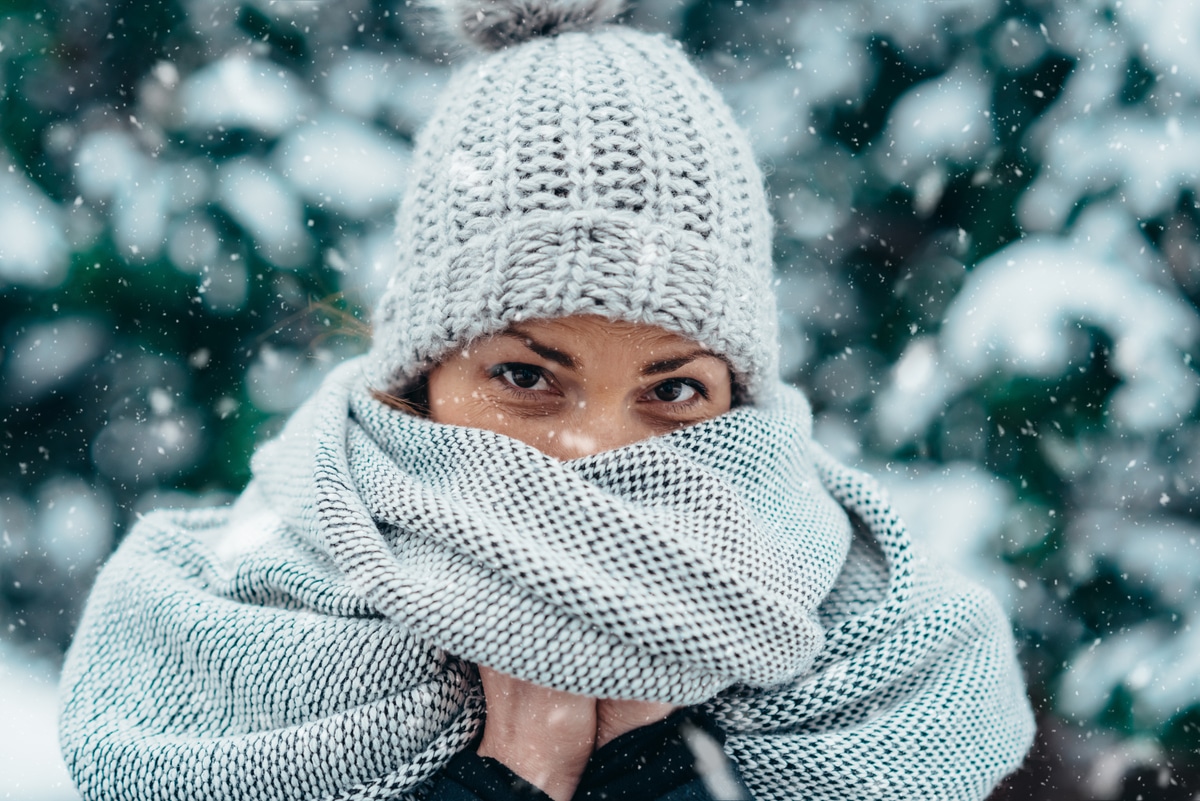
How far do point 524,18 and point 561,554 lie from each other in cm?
86

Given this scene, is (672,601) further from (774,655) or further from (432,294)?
(432,294)

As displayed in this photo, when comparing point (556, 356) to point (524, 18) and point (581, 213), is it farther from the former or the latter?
point (524, 18)

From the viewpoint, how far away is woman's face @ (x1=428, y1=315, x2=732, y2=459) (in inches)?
42.2

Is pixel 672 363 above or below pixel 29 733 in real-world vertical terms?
above

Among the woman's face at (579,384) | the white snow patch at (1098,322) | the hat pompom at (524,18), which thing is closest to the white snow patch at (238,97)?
the hat pompom at (524,18)

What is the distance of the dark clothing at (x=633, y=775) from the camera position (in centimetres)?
105

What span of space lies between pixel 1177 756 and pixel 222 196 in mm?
2755

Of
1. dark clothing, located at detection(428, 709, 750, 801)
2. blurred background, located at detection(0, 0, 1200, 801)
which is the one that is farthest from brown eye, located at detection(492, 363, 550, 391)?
blurred background, located at detection(0, 0, 1200, 801)

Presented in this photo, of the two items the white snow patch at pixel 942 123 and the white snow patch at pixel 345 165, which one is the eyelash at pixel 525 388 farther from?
the white snow patch at pixel 942 123

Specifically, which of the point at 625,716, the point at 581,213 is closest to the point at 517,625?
the point at 625,716

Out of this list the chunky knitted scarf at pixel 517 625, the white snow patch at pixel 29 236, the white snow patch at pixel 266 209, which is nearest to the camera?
the chunky knitted scarf at pixel 517 625

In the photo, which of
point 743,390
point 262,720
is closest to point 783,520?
point 743,390

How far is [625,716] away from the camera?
3.67 ft

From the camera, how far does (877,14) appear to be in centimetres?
203
